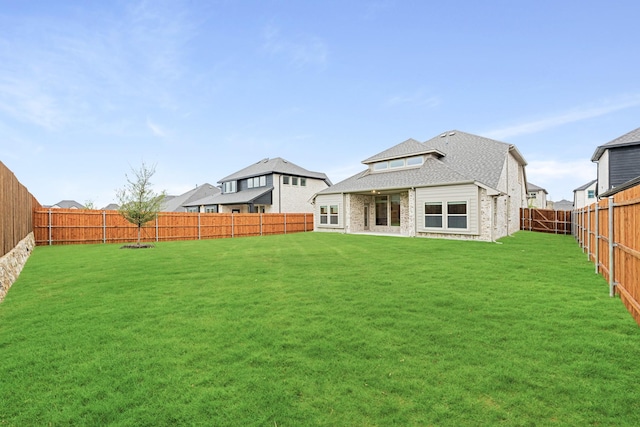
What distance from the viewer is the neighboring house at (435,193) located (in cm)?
1717

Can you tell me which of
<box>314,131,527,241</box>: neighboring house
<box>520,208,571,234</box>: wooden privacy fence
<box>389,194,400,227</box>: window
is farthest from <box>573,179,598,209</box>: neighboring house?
<box>389,194,400,227</box>: window

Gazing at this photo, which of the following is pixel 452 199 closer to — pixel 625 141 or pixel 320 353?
pixel 625 141

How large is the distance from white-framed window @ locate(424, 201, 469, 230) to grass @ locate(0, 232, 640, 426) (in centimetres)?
1038

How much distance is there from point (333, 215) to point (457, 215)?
33.2 feet

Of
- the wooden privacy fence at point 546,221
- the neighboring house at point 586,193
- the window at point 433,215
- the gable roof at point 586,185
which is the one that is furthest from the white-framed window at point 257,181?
the gable roof at point 586,185

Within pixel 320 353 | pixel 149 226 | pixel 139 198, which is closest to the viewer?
pixel 320 353

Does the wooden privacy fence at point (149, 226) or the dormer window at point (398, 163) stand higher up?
the dormer window at point (398, 163)

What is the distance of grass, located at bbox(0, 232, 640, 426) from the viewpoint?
2.51 metres

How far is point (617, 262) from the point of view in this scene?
5.83m

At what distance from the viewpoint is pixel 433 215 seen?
18.6 metres

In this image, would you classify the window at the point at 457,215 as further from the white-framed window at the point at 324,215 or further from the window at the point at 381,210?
the white-framed window at the point at 324,215

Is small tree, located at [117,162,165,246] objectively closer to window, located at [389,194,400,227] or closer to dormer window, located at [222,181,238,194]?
window, located at [389,194,400,227]

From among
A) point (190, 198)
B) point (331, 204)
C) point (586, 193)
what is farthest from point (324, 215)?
point (586, 193)

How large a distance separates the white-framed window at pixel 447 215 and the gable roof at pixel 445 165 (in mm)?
1310
